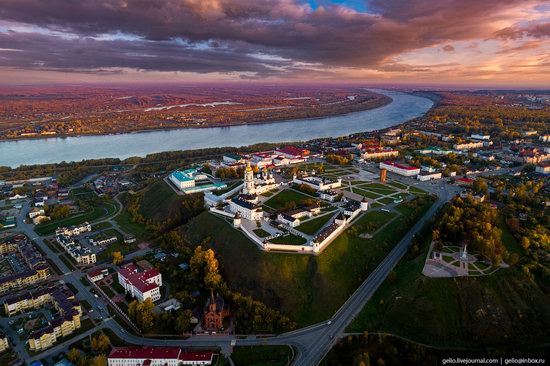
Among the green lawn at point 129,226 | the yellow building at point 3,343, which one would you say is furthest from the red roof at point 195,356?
the green lawn at point 129,226

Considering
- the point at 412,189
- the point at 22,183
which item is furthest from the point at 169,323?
the point at 22,183

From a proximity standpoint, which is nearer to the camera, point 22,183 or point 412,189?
point 412,189

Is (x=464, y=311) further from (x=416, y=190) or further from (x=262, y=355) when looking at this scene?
(x=416, y=190)

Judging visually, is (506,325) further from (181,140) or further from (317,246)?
(181,140)

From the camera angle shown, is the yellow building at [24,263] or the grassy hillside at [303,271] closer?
the grassy hillside at [303,271]

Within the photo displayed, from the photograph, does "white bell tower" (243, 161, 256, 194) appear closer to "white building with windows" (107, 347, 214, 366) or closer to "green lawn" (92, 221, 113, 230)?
"green lawn" (92, 221, 113, 230)

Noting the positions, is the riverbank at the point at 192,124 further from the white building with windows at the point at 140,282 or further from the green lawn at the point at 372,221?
the green lawn at the point at 372,221
